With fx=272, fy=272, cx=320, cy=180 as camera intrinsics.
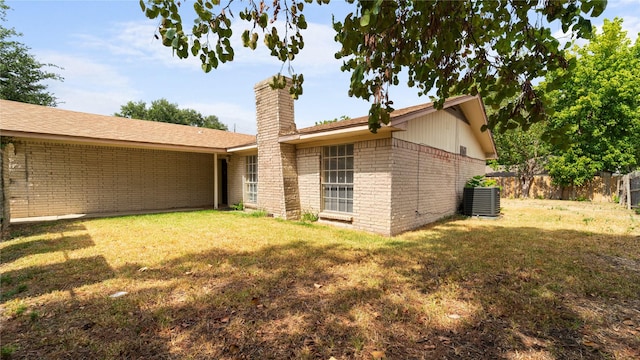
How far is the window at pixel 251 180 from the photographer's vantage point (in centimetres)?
1184

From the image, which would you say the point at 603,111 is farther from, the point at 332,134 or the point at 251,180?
the point at 251,180

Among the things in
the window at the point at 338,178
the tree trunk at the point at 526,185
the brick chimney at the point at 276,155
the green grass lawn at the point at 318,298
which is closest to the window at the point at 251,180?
the brick chimney at the point at 276,155

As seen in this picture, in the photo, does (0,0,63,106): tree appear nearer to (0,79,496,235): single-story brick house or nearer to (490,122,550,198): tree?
(0,79,496,235): single-story brick house

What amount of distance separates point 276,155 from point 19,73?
27.6 metres

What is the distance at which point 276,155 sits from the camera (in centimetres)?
958

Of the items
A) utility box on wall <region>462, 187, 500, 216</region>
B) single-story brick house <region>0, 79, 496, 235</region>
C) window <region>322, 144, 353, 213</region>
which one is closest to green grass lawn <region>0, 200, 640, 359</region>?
window <region>322, 144, 353, 213</region>

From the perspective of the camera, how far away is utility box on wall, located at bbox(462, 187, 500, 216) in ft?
33.6

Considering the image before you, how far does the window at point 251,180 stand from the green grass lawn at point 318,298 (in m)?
5.45

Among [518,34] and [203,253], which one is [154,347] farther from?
[518,34]

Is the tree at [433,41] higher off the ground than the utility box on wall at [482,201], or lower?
higher

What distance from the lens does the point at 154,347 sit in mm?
2451

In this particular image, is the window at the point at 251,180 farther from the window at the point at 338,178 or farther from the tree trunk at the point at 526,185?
the tree trunk at the point at 526,185

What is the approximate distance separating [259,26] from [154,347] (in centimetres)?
318

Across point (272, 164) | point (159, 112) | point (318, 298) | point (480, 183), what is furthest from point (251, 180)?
point (159, 112)
